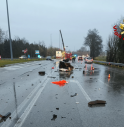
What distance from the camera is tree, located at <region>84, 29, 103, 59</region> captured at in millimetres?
61969

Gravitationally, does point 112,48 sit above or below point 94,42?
below

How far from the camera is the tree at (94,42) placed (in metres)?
62.0

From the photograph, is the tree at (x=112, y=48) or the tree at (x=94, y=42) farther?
the tree at (x=94, y=42)

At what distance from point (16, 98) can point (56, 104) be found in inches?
70.0

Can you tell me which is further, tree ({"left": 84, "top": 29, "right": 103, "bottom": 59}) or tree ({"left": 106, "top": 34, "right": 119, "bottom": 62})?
tree ({"left": 84, "top": 29, "right": 103, "bottom": 59})

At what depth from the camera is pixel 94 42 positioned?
62.4 meters

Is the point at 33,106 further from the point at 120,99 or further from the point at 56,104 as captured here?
the point at 120,99

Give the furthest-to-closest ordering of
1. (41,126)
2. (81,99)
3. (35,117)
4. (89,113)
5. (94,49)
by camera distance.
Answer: (94,49), (81,99), (89,113), (35,117), (41,126)

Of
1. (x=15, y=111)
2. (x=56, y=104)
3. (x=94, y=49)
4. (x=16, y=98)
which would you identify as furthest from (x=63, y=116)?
(x=94, y=49)

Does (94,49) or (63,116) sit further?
(94,49)

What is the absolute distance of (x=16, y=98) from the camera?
5562 mm

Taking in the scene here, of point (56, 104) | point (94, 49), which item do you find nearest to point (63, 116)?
point (56, 104)

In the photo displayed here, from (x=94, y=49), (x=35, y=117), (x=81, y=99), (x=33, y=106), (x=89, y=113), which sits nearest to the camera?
(x=35, y=117)

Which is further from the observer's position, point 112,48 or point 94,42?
point 94,42
